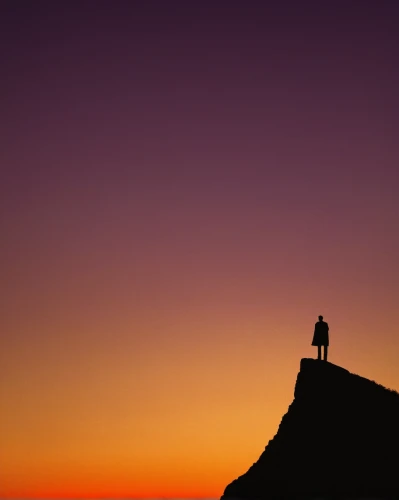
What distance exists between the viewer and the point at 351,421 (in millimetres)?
33719

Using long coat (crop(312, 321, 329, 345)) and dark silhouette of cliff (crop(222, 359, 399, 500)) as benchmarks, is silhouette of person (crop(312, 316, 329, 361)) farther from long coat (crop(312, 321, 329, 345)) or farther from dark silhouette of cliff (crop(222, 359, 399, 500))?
dark silhouette of cliff (crop(222, 359, 399, 500))

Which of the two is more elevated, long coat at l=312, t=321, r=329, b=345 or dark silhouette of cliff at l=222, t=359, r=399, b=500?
long coat at l=312, t=321, r=329, b=345

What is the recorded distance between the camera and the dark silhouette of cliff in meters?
31.1

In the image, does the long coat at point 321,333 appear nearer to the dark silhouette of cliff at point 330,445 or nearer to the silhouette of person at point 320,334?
the silhouette of person at point 320,334

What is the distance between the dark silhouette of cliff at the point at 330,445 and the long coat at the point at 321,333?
119 cm

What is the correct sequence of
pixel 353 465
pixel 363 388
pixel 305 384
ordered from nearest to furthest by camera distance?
pixel 353 465 → pixel 363 388 → pixel 305 384

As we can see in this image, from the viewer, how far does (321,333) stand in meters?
36.7

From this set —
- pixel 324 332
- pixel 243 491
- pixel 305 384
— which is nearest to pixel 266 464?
pixel 243 491

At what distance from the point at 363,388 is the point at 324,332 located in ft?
10.8

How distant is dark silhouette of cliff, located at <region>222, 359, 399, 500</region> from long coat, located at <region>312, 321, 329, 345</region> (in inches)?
47.0

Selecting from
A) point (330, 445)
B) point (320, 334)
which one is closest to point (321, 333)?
point (320, 334)

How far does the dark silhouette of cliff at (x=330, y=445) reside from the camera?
31.1 meters

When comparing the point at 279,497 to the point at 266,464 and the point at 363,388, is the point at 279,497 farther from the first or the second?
the point at 363,388

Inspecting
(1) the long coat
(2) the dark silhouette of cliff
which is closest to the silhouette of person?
(1) the long coat
